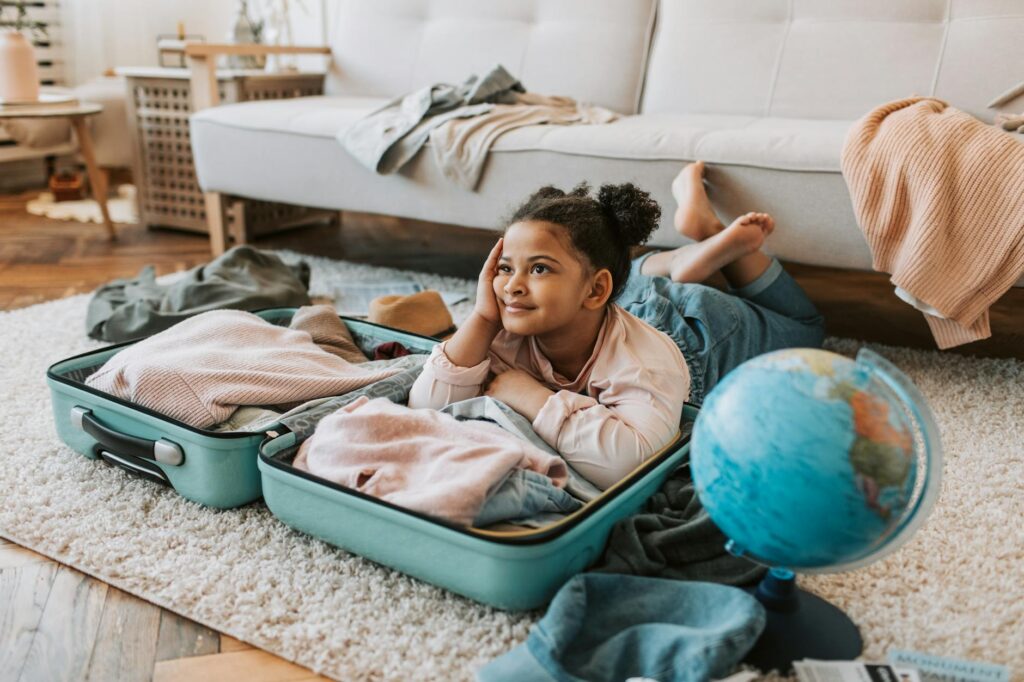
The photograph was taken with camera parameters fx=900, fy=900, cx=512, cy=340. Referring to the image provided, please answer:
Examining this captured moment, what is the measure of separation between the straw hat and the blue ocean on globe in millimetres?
1007

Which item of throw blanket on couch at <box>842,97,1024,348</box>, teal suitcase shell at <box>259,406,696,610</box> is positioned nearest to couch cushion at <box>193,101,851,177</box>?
throw blanket on couch at <box>842,97,1024,348</box>

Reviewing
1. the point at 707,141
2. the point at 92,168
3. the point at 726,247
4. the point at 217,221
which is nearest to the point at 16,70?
the point at 92,168

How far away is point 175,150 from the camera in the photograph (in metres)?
2.87

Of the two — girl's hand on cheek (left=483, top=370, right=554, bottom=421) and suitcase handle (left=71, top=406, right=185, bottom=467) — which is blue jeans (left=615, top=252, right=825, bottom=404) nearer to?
girl's hand on cheek (left=483, top=370, right=554, bottom=421)

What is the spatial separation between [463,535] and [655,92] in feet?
5.83

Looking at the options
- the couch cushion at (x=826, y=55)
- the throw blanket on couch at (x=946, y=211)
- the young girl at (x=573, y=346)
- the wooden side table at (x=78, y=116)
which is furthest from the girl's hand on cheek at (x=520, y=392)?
the wooden side table at (x=78, y=116)

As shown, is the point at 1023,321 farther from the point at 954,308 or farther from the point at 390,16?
the point at 390,16

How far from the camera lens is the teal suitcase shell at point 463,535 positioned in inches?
36.8

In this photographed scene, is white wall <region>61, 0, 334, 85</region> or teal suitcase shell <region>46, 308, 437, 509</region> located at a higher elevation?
white wall <region>61, 0, 334, 85</region>

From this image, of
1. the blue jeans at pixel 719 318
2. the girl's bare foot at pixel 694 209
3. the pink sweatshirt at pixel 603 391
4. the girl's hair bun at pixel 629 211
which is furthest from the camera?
the girl's bare foot at pixel 694 209

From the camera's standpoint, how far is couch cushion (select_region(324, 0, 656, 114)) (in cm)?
246

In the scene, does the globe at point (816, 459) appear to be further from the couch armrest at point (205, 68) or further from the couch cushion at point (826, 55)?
the couch armrest at point (205, 68)

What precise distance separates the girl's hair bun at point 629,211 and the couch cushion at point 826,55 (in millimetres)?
1129

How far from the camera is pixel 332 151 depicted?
2.26 m
